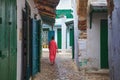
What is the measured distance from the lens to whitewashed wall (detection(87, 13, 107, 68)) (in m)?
11.4

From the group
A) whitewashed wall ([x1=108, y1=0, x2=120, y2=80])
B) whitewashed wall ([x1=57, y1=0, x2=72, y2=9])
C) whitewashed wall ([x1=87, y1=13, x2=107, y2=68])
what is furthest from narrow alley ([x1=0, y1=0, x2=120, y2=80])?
whitewashed wall ([x1=57, y1=0, x2=72, y2=9])

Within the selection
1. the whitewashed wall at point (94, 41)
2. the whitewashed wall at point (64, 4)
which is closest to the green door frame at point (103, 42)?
the whitewashed wall at point (94, 41)

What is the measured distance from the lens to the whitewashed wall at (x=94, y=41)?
1142 centimetres

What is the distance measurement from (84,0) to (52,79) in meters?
3.40

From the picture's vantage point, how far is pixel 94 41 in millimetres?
11469

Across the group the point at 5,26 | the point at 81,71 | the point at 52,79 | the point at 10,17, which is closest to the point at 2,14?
the point at 5,26

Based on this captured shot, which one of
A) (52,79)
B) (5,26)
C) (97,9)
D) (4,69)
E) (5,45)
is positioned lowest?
(52,79)

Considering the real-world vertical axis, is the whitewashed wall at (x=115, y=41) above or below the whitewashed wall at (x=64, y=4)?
below

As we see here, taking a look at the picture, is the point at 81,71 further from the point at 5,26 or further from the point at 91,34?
the point at 5,26

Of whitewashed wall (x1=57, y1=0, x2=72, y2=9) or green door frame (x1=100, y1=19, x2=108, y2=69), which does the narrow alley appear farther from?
whitewashed wall (x1=57, y1=0, x2=72, y2=9)

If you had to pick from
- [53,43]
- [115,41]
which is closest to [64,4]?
[53,43]

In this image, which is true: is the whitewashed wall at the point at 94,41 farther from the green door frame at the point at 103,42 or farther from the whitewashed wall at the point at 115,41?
the whitewashed wall at the point at 115,41

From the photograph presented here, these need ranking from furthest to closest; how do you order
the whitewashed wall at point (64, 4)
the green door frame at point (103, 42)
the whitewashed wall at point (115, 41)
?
the whitewashed wall at point (64, 4)
the green door frame at point (103, 42)
the whitewashed wall at point (115, 41)

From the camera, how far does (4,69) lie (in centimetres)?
454
